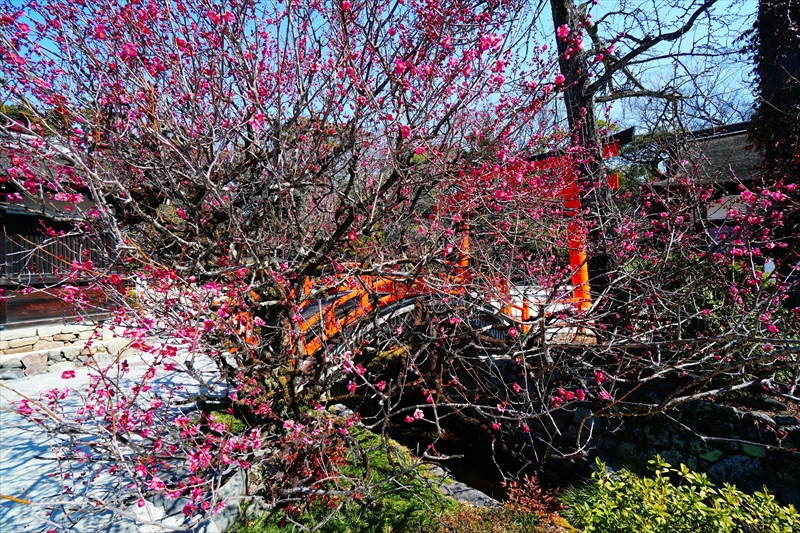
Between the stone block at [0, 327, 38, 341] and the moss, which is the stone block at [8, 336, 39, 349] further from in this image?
the moss

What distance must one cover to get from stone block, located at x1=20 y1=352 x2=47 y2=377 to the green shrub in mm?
9053

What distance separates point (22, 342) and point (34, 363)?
1.51 ft

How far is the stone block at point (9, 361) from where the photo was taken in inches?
275

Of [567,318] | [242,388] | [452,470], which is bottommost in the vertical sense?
[452,470]

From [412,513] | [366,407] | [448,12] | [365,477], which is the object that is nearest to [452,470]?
[366,407]

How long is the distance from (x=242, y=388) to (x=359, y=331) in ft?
3.78

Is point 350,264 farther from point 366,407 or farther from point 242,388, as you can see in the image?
point 366,407

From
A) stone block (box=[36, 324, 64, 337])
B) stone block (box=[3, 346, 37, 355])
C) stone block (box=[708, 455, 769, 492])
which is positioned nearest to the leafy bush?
stone block (box=[708, 455, 769, 492])

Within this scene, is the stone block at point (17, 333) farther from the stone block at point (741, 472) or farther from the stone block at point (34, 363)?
the stone block at point (741, 472)

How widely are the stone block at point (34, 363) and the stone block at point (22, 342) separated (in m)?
0.28

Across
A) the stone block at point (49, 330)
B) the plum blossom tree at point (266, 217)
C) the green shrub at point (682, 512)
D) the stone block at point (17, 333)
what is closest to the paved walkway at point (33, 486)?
the plum blossom tree at point (266, 217)

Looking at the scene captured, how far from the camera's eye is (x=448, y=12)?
310 centimetres

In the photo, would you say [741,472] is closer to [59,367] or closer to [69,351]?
[59,367]

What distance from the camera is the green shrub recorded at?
7.97ft
